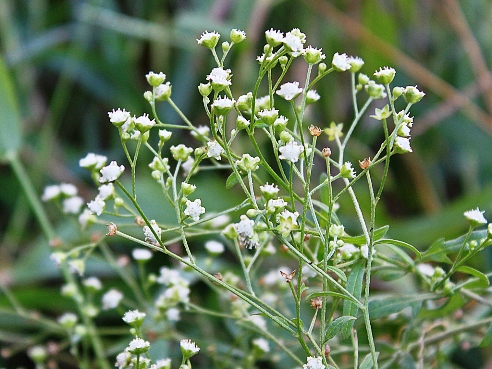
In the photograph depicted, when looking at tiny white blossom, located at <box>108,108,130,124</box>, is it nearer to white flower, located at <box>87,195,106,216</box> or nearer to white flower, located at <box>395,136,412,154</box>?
white flower, located at <box>87,195,106,216</box>

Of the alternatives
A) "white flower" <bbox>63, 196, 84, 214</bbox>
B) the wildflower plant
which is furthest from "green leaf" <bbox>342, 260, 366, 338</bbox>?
"white flower" <bbox>63, 196, 84, 214</bbox>

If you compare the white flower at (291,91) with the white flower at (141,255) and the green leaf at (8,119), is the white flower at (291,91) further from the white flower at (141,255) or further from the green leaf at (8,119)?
the green leaf at (8,119)

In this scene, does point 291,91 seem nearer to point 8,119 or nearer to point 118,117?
point 118,117

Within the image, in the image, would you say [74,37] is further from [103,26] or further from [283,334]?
[283,334]

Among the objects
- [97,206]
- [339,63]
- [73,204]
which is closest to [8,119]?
[73,204]

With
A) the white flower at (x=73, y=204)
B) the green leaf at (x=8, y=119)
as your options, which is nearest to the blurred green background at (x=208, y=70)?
the green leaf at (x=8, y=119)
